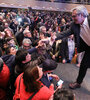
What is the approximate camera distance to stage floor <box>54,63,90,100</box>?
203cm

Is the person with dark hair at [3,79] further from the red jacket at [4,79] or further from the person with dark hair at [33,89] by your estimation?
the person with dark hair at [33,89]

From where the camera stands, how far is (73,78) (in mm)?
2482

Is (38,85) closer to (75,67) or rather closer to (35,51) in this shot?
(35,51)

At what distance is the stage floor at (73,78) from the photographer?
203cm

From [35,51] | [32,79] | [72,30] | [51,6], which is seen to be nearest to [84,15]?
[72,30]

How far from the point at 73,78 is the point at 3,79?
153 cm

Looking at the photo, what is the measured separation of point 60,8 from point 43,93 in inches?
556

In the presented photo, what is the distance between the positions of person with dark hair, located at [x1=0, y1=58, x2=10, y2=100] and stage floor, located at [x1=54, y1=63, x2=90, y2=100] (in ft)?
3.69

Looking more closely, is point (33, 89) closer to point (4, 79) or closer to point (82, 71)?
point (4, 79)

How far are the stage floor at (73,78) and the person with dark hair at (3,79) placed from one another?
1125mm

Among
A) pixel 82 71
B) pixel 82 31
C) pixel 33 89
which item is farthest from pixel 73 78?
pixel 33 89

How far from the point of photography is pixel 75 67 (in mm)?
2965

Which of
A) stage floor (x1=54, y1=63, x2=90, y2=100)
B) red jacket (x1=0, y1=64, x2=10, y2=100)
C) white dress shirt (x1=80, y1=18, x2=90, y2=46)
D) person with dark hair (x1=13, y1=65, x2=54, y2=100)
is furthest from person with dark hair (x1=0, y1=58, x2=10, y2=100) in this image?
white dress shirt (x1=80, y1=18, x2=90, y2=46)

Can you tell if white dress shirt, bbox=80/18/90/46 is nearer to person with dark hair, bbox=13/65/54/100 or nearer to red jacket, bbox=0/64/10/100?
person with dark hair, bbox=13/65/54/100
